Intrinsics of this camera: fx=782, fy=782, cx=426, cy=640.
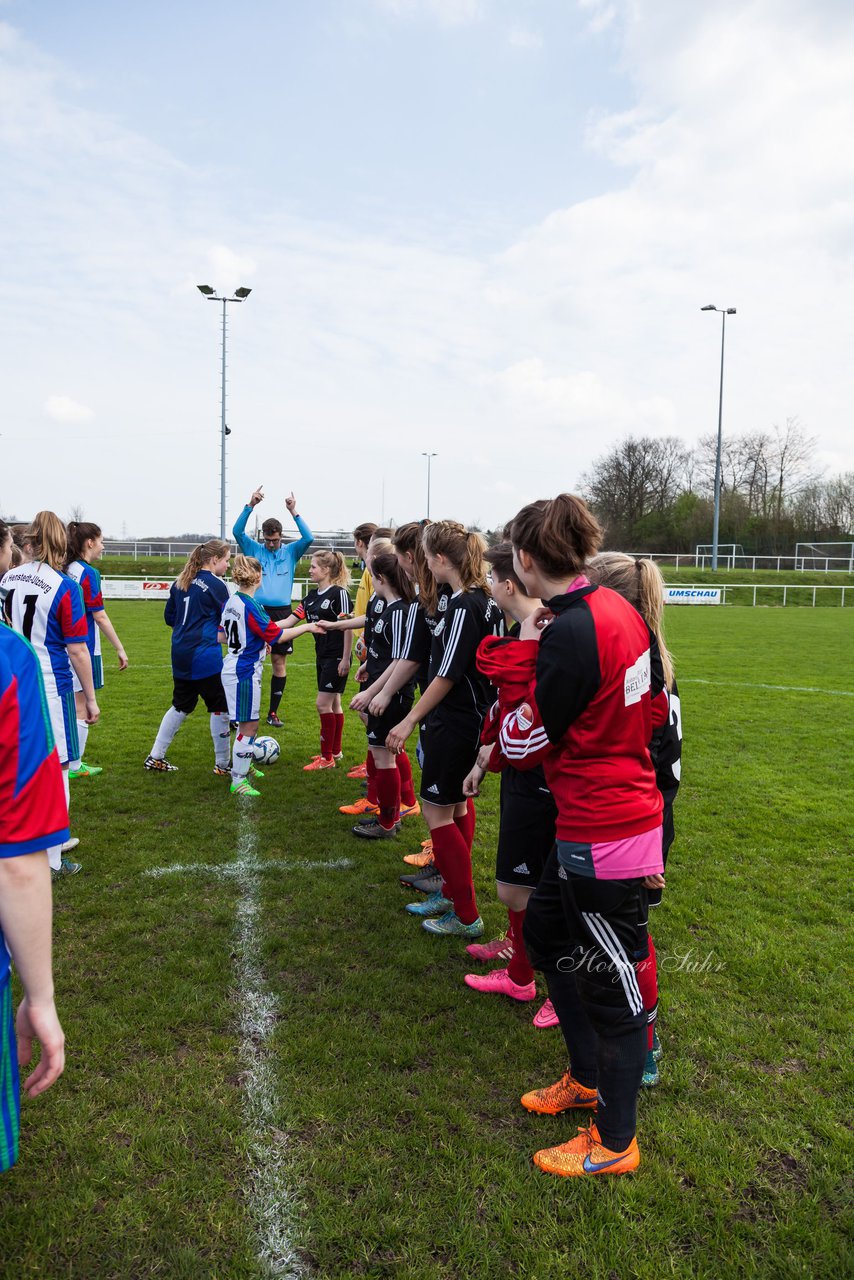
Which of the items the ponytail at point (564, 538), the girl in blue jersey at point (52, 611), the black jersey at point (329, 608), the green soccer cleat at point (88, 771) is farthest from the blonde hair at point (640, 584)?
the green soccer cleat at point (88, 771)

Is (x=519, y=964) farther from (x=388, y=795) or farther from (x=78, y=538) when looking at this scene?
(x=78, y=538)

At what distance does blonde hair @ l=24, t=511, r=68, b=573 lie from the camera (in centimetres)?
471

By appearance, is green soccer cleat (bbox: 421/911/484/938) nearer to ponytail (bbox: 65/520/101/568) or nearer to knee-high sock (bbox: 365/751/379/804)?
knee-high sock (bbox: 365/751/379/804)

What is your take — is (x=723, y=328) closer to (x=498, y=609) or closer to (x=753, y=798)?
(x=753, y=798)

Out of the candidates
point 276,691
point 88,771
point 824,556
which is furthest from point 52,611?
point 824,556

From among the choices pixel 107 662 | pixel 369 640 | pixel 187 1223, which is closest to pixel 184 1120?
pixel 187 1223

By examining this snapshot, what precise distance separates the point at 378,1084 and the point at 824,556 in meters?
52.5

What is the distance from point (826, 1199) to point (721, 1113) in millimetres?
437

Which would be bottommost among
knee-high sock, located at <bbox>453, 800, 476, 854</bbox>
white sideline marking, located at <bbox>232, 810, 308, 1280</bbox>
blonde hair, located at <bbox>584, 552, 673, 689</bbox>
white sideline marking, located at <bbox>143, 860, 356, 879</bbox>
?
white sideline marking, located at <bbox>232, 810, 308, 1280</bbox>

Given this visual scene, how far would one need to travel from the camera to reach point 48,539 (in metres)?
4.76

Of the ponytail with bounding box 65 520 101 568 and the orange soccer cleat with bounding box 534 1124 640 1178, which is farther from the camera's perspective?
the ponytail with bounding box 65 520 101 568

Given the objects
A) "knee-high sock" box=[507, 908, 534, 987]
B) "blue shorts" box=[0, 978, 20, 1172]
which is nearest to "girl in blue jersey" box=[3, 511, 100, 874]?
"knee-high sock" box=[507, 908, 534, 987]

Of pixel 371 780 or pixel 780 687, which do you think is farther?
pixel 780 687

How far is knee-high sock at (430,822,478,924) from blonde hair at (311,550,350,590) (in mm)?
3844
